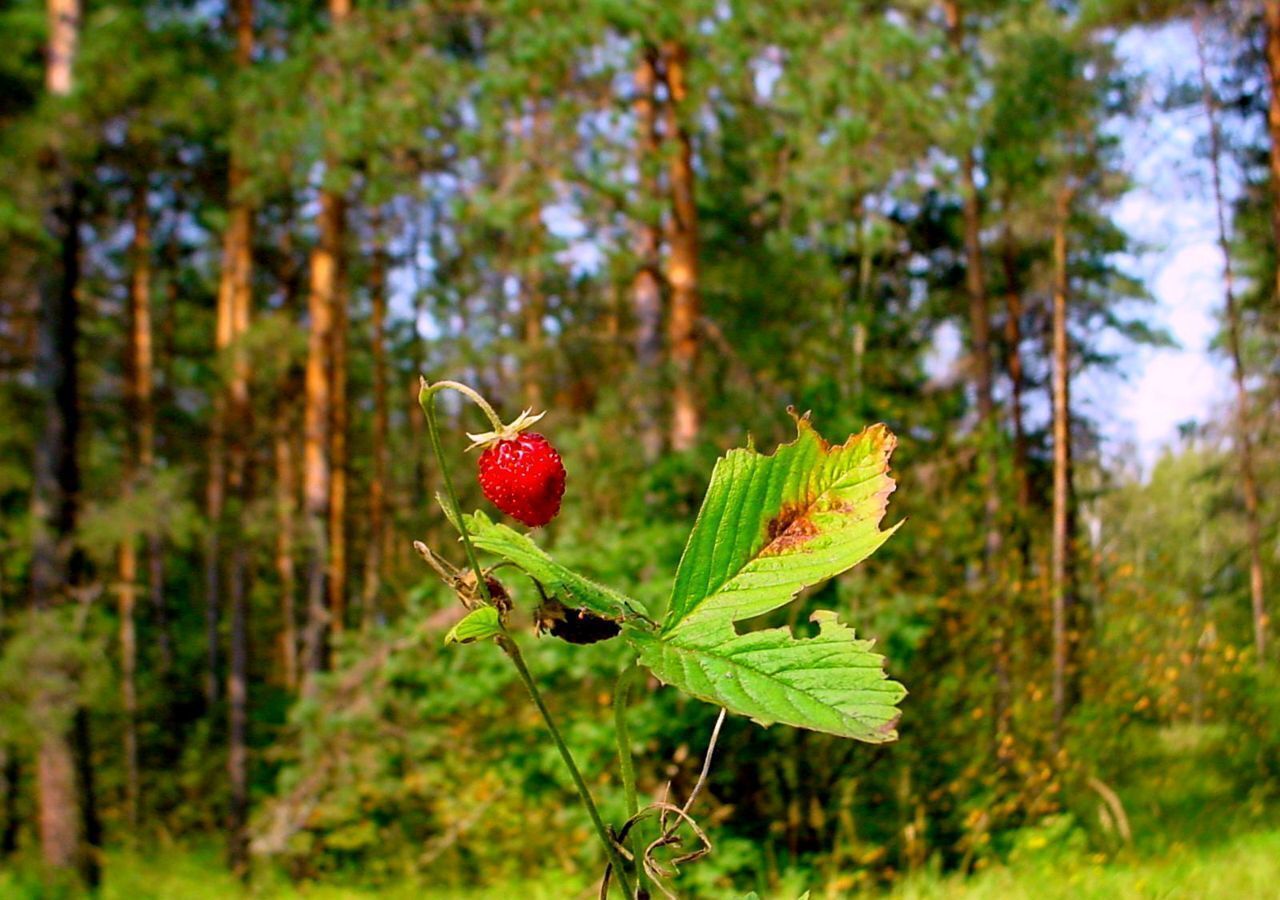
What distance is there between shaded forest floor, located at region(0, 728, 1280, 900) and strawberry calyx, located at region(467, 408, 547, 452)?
315 cm

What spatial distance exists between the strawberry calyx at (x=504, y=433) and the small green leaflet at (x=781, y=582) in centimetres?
13

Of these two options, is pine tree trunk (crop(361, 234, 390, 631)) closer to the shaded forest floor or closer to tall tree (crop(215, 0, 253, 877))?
tall tree (crop(215, 0, 253, 877))

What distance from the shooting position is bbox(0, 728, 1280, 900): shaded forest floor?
3535mm

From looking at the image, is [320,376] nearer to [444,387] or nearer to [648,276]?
[648,276]

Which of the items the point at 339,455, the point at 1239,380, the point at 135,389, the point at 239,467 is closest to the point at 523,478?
the point at 1239,380

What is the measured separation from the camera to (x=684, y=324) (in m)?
7.03

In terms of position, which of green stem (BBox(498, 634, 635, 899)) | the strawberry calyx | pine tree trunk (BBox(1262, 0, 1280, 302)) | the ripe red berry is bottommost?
green stem (BBox(498, 634, 635, 899))

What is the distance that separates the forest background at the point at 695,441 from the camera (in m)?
5.31

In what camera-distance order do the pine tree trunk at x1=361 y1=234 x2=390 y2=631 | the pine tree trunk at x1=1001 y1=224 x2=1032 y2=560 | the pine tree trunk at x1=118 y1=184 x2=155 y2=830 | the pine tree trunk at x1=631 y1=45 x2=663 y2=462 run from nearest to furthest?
the pine tree trunk at x1=631 y1=45 x2=663 y2=462, the pine tree trunk at x1=118 y1=184 x2=155 y2=830, the pine tree trunk at x1=1001 y1=224 x2=1032 y2=560, the pine tree trunk at x1=361 y1=234 x2=390 y2=631

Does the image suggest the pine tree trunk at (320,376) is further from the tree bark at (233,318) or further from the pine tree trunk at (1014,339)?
the pine tree trunk at (1014,339)

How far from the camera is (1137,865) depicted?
4.33m

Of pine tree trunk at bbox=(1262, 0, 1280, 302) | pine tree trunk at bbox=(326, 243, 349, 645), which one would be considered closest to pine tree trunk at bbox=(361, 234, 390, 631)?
pine tree trunk at bbox=(326, 243, 349, 645)

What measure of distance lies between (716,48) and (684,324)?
69.9 inches

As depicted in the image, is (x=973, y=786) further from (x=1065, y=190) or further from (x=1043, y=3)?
(x=1043, y=3)
